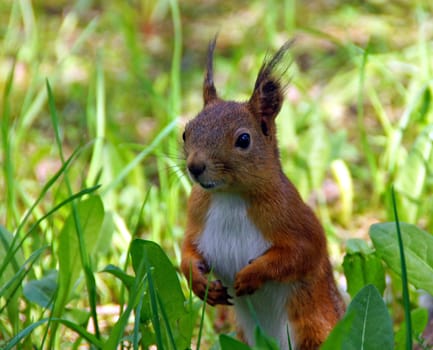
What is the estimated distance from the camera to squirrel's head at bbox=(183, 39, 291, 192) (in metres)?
2.36

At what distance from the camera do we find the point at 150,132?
15.2 ft

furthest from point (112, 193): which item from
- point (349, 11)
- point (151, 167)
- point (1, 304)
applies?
point (349, 11)

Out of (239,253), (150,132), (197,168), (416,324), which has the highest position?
(150,132)

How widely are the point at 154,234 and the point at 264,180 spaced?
3.43ft

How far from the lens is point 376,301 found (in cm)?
204

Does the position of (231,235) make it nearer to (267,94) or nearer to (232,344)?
(267,94)

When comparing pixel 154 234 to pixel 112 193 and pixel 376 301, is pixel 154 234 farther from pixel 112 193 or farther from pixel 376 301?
pixel 376 301

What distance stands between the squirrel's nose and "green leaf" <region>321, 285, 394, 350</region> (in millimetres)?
525

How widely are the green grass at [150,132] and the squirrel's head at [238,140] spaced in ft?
0.68

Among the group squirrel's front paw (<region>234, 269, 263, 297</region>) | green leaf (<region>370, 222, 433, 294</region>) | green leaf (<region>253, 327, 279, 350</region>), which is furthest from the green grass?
green leaf (<region>370, 222, 433, 294</region>)

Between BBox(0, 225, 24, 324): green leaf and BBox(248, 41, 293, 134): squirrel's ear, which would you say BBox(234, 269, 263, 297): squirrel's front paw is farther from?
BBox(0, 225, 24, 324): green leaf

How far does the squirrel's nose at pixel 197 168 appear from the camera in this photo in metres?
2.32

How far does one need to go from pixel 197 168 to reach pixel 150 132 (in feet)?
7.64

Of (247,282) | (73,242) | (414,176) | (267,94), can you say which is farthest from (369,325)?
(414,176)
